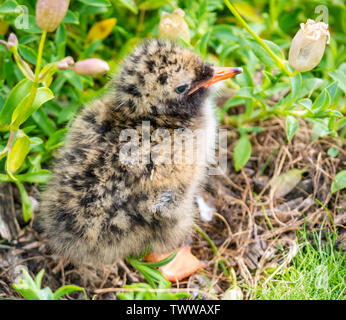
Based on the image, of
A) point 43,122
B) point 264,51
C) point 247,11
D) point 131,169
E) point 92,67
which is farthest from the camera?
point 247,11

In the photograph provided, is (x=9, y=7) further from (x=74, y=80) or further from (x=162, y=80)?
(x=162, y=80)

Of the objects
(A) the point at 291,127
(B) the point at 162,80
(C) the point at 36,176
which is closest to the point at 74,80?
(C) the point at 36,176

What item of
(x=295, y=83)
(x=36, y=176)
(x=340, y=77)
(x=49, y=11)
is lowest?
(x=36, y=176)

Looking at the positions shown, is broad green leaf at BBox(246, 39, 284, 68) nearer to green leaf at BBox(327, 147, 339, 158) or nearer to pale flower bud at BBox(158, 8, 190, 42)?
pale flower bud at BBox(158, 8, 190, 42)

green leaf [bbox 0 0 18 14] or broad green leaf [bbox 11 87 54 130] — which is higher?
green leaf [bbox 0 0 18 14]

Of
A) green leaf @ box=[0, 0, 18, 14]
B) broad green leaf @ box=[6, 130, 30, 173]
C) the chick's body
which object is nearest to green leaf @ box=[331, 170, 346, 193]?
the chick's body

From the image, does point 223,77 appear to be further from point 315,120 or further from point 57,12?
point 57,12

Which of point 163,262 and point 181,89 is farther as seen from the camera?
point 163,262

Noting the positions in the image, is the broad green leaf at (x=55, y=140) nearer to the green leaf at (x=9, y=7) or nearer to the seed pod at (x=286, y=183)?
the green leaf at (x=9, y=7)
